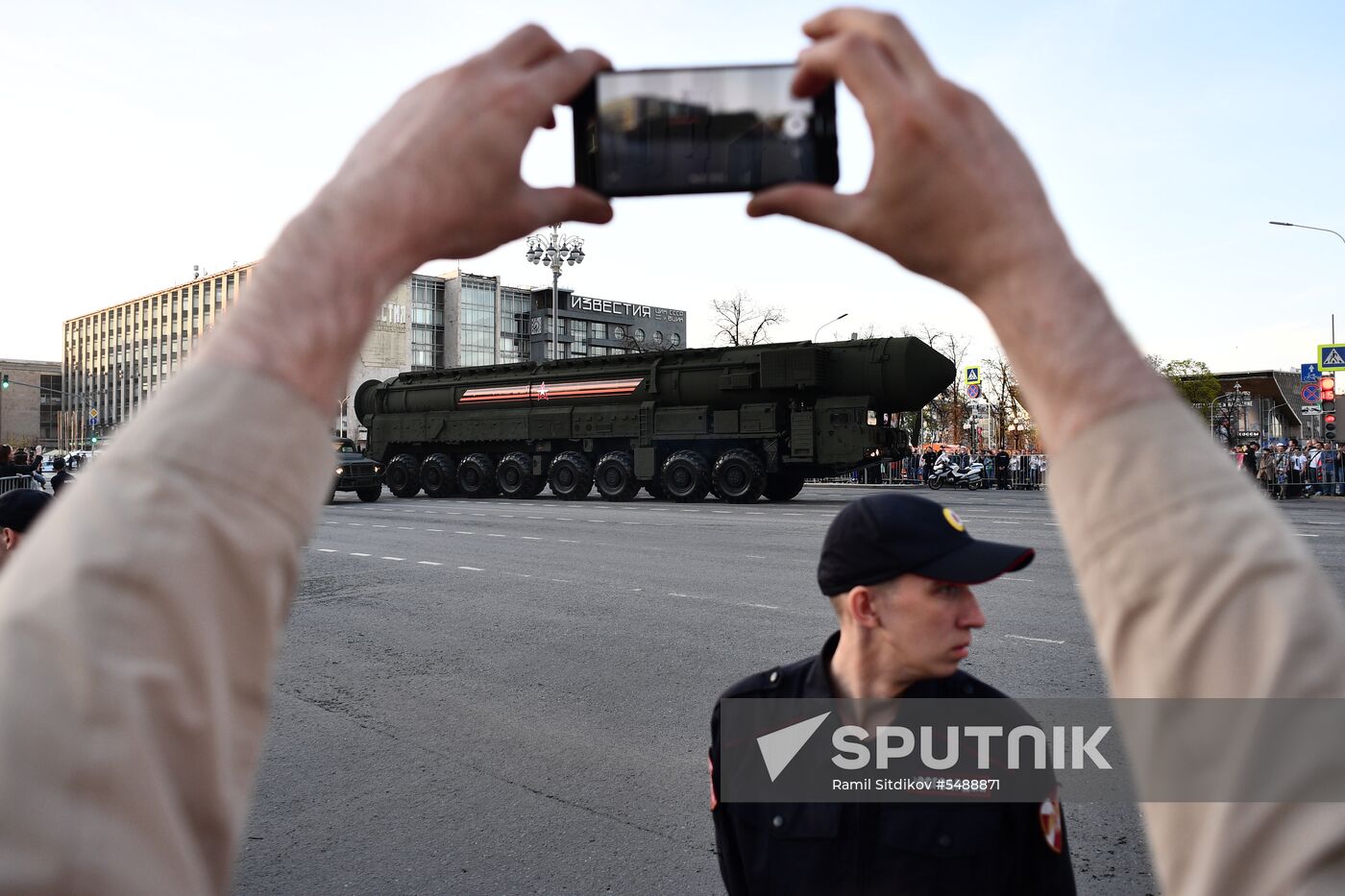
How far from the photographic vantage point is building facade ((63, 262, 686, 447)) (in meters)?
97.8

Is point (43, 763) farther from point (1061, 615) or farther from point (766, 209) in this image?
point (1061, 615)

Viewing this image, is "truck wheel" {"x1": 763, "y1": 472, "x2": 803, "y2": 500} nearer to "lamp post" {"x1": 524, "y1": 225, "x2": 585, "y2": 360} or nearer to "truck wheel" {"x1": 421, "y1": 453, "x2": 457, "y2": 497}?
"truck wheel" {"x1": 421, "y1": 453, "x2": 457, "y2": 497}

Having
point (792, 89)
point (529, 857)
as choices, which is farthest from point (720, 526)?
point (792, 89)

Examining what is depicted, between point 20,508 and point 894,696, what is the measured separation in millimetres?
4273

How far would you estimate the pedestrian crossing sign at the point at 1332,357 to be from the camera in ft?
90.5

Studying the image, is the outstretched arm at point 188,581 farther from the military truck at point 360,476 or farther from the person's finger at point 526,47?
the military truck at point 360,476

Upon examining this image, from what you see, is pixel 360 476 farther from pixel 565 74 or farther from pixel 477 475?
pixel 565 74

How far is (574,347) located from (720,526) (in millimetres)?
89696

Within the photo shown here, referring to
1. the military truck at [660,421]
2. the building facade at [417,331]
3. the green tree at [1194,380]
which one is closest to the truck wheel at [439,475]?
the military truck at [660,421]

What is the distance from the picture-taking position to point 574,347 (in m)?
105

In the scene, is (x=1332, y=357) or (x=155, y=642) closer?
(x=155, y=642)

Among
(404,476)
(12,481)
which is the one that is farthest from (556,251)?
(12,481)

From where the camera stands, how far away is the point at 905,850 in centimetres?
208

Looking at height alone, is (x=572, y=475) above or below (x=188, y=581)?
below
